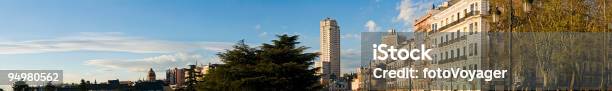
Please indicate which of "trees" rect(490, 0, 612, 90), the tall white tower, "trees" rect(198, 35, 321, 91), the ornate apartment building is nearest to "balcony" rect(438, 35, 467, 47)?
the ornate apartment building

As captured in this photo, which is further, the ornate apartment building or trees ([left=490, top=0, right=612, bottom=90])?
the ornate apartment building

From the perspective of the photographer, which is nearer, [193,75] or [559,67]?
[559,67]

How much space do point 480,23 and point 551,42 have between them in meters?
13.7

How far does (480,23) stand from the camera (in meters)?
44.0

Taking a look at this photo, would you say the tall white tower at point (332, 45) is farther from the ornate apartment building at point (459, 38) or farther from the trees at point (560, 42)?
the trees at point (560, 42)

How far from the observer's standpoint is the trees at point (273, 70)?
3912 centimetres

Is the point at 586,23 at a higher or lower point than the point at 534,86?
higher

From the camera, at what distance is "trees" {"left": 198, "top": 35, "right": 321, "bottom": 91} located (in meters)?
39.1

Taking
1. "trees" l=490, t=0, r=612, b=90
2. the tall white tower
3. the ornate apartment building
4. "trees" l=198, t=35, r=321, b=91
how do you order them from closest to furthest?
"trees" l=490, t=0, r=612, b=90 → the ornate apartment building → "trees" l=198, t=35, r=321, b=91 → the tall white tower

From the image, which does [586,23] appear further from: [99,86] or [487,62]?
A: [99,86]

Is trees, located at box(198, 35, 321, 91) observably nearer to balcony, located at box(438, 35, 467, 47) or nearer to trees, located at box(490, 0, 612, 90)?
balcony, located at box(438, 35, 467, 47)

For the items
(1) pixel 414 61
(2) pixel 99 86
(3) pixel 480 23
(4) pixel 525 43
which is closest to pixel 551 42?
(4) pixel 525 43

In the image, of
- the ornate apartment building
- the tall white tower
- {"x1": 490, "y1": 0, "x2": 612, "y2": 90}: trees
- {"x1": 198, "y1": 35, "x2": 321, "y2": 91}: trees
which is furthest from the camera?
the tall white tower

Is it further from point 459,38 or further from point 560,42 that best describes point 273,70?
point 560,42
